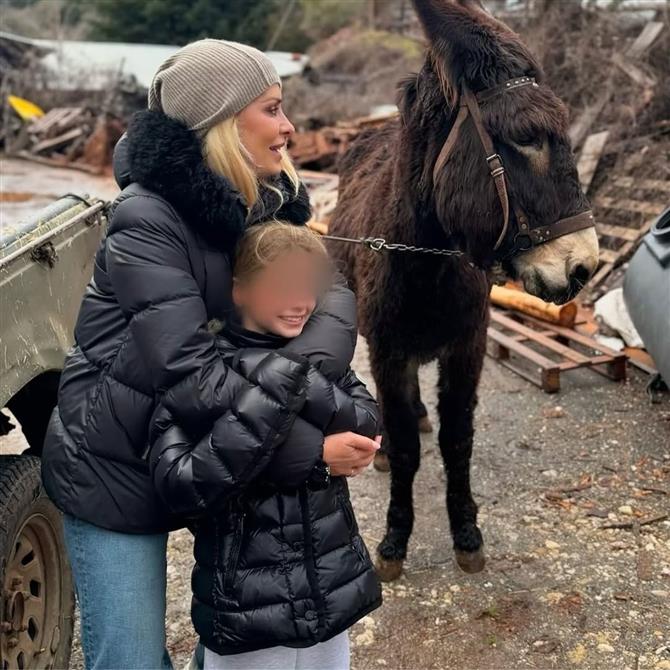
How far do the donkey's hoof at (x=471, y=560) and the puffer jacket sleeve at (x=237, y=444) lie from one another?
206 centimetres

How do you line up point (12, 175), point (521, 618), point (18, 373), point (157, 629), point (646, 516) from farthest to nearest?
1. point (12, 175)
2. point (646, 516)
3. point (521, 618)
4. point (18, 373)
5. point (157, 629)

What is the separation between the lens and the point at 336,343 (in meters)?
1.79

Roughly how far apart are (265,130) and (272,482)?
86 centimetres

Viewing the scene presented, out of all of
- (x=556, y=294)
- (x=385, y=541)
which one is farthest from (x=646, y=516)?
(x=556, y=294)

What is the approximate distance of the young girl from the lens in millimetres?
1601

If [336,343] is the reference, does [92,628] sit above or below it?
below

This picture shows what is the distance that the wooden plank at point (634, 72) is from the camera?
347 inches

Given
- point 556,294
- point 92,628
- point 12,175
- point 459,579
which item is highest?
point 556,294

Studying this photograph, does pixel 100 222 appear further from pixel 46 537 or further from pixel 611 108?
pixel 611 108

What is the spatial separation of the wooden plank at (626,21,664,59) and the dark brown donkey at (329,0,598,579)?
7362mm

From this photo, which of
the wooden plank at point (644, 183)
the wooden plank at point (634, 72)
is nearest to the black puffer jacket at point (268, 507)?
the wooden plank at point (644, 183)

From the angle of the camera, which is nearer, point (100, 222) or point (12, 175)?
point (100, 222)

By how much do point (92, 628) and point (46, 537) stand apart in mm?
680

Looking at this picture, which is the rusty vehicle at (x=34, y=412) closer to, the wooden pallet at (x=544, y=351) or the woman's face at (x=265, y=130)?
the woman's face at (x=265, y=130)
